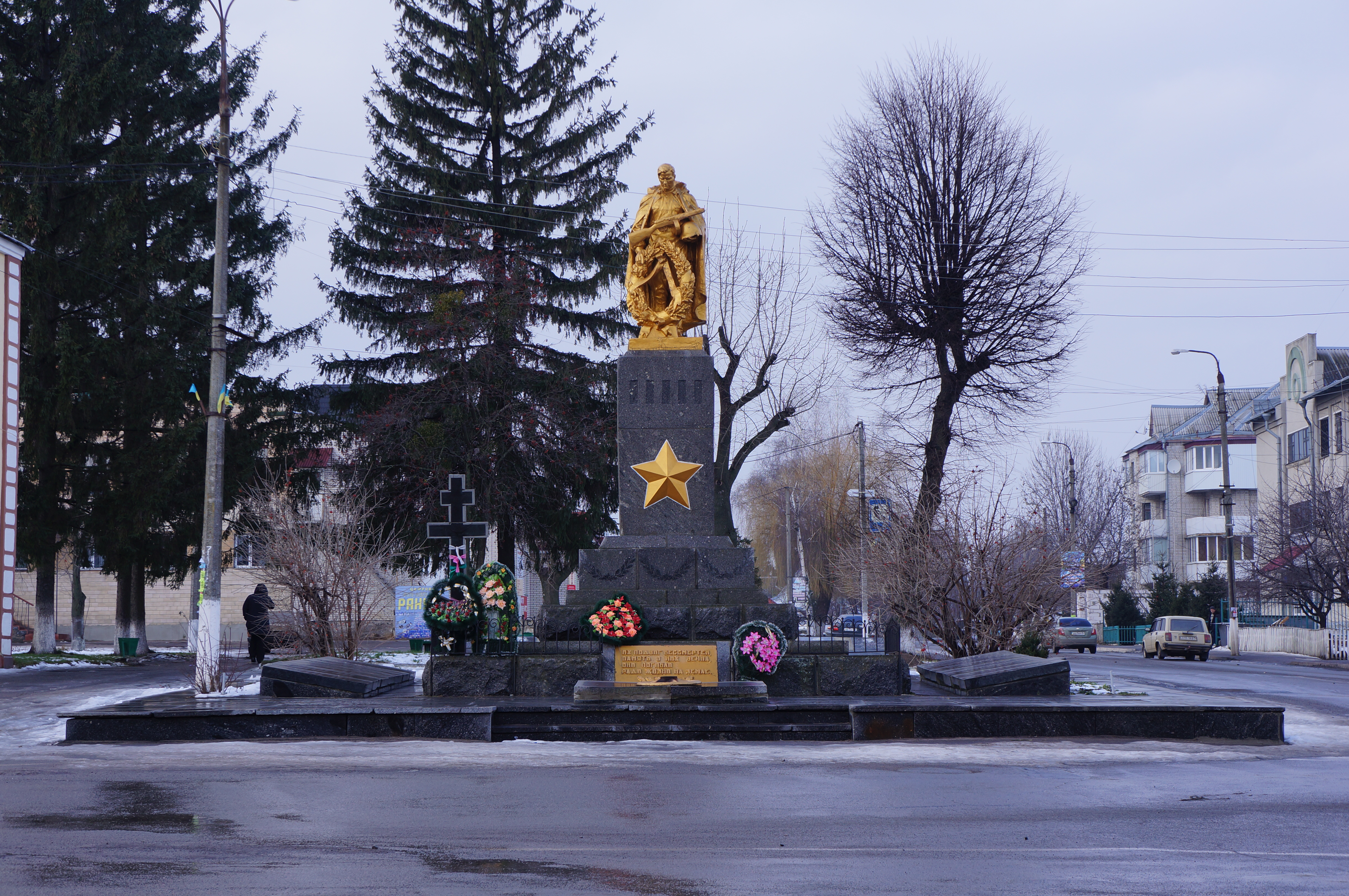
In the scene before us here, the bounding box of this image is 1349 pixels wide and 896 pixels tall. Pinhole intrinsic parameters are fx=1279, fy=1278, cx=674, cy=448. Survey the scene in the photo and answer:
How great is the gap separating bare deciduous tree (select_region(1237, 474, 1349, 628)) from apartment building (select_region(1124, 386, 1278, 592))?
23149mm

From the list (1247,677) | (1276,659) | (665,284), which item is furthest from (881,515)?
(1276,659)

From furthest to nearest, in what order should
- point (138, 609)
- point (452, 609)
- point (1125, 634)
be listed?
point (1125, 634) < point (138, 609) < point (452, 609)

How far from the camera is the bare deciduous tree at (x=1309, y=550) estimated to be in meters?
37.4

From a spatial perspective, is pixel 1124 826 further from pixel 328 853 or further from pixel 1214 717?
pixel 1214 717

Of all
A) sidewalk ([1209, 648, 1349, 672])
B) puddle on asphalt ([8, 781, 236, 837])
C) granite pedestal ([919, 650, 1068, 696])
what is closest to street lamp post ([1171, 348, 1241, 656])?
sidewalk ([1209, 648, 1349, 672])

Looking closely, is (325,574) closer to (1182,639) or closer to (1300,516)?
(1182,639)

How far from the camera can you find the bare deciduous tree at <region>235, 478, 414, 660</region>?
21.6 meters

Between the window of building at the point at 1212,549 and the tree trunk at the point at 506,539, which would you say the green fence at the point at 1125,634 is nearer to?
the window of building at the point at 1212,549

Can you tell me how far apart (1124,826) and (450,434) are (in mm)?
23375

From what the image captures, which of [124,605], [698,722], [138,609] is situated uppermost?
[124,605]

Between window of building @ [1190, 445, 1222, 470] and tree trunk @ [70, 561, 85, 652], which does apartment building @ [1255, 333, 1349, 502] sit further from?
tree trunk @ [70, 561, 85, 652]

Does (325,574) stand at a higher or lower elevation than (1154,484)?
lower

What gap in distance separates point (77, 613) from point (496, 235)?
61.7ft

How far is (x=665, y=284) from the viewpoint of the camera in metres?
17.5
